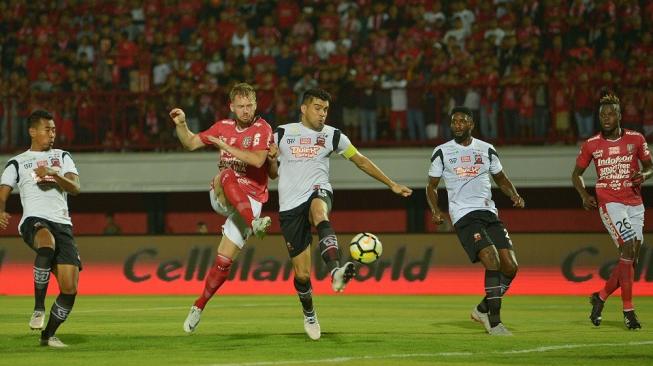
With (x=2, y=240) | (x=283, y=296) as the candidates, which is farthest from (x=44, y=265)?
(x=2, y=240)

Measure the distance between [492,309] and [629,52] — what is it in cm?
1297

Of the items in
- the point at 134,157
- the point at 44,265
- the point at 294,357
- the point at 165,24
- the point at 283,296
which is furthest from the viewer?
the point at 165,24

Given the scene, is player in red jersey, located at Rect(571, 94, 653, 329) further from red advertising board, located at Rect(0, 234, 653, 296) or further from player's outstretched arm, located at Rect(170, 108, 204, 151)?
red advertising board, located at Rect(0, 234, 653, 296)

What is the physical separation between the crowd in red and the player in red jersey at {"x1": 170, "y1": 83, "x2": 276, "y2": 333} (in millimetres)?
11478

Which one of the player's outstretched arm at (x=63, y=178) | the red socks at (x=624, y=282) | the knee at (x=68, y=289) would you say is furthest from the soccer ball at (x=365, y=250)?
the red socks at (x=624, y=282)

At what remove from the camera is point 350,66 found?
24.9 meters

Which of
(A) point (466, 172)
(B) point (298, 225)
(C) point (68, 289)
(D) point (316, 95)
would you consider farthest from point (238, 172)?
(A) point (466, 172)

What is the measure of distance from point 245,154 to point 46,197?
80.5 inches

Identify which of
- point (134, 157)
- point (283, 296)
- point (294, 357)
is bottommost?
point (283, 296)

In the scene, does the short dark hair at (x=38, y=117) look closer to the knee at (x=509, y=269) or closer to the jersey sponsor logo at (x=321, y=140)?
the jersey sponsor logo at (x=321, y=140)

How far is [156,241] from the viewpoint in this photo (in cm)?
2250

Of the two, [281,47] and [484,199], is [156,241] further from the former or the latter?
[484,199]

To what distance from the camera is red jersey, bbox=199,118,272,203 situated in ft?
38.0

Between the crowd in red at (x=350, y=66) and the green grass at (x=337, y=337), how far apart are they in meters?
6.13
